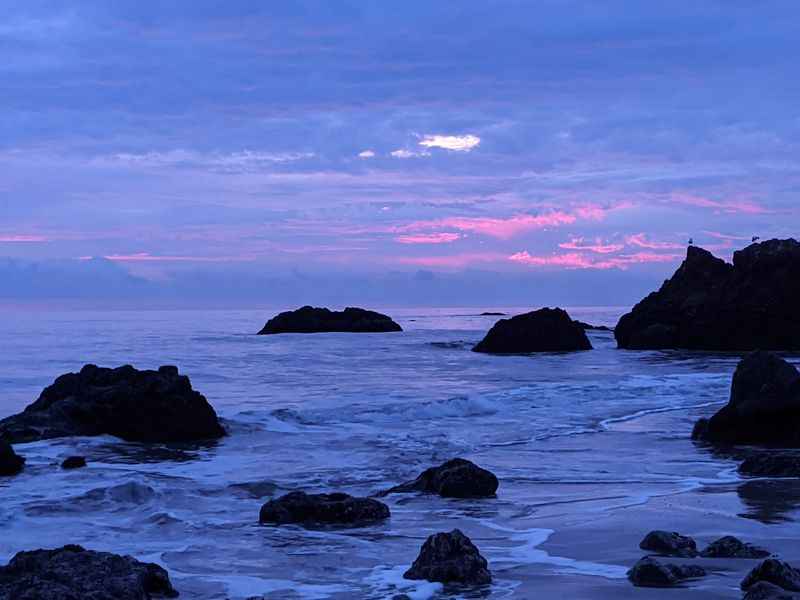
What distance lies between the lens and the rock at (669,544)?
851 centimetres

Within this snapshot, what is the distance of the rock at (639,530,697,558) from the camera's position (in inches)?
335

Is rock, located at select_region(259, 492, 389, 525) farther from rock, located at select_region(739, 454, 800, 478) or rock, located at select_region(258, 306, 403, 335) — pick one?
rock, located at select_region(258, 306, 403, 335)

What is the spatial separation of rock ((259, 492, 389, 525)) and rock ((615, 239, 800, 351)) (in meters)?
42.5

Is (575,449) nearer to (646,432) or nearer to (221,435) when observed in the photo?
(646,432)

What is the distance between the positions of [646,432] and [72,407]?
10.7 meters

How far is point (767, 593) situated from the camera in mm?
6586

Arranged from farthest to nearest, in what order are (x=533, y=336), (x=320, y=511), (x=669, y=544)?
1. (x=533, y=336)
2. (x=320, y=511)
3. (x=669, y=544)

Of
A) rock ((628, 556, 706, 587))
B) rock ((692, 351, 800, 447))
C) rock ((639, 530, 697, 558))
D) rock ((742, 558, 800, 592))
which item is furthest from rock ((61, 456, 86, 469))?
rock ((692, 351, 800, 447))

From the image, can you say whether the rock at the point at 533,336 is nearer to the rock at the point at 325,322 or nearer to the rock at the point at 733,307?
the rock at the point at 733,307

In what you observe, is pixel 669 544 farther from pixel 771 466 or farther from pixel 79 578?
pixel 771 466

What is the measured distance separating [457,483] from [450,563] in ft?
14.1

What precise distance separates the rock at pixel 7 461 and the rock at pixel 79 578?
264 inches

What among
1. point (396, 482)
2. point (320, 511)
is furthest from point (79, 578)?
point (396, 482)

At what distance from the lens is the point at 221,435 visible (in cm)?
1867
